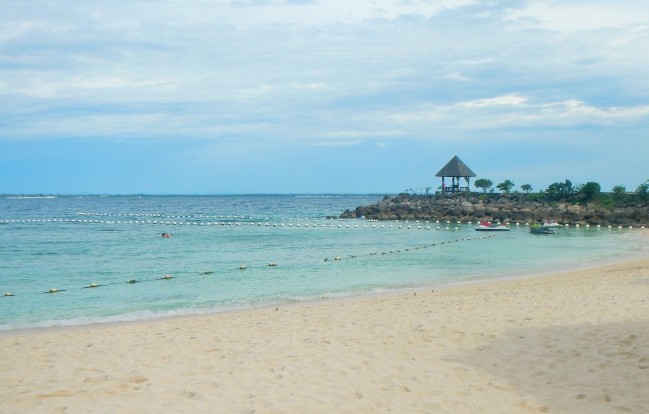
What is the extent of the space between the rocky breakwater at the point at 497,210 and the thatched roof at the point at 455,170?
1.95 metres

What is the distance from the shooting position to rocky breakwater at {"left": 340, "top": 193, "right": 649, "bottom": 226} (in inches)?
1746

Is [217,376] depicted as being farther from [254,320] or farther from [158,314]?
[158,314]

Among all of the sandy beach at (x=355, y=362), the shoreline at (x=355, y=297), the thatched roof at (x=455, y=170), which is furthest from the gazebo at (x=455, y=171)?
the sandy beach at (x=355, y=362)

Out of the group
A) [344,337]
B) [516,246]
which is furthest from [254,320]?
[516,246]

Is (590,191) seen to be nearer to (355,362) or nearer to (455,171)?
(455,171)

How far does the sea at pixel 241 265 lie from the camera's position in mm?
14844

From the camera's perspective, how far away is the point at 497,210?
49625mm

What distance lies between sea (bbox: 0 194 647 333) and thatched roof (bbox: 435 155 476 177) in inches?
690

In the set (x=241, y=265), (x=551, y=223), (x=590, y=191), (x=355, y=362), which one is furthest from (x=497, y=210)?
(x=355, y=362)

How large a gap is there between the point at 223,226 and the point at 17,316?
1381 inches

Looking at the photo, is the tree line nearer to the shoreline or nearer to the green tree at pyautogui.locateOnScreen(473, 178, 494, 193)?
the green tree at pyautogui.locateOnScreen(473, 178, 494, 193)

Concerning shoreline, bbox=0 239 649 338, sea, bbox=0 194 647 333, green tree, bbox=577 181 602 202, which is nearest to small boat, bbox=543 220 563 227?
sea, bbox=0 194 647 333

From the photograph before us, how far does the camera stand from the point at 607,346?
7.66 m

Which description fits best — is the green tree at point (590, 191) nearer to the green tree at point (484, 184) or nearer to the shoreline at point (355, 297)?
the green tree at point (484, 184)
